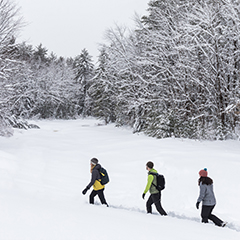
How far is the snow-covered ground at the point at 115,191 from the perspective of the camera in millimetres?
4215

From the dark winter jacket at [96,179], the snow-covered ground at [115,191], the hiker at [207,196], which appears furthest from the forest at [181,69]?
the dark winter jacket at [96,179]

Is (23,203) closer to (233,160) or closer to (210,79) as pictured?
(233,160)

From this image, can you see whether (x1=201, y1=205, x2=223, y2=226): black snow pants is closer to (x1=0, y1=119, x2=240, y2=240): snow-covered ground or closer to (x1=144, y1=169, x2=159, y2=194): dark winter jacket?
(x1=0, y1=119, x2=240, y2=240): snow-covered ground

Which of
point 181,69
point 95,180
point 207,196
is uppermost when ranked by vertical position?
point 181,69

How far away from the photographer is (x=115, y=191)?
24.7ft

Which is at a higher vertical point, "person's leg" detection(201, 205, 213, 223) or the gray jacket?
the gray jacket

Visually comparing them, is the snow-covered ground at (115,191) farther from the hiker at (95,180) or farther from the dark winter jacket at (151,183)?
the dark winter jacket at (151,183)

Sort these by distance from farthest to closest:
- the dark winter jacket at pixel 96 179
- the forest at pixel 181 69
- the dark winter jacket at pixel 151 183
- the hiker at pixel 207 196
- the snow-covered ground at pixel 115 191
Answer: the forest at pixel 181 69
the dark winter jacket at pixel 96 179
the dark winter jacket at pixel 151 183
the hiker at pixel 207 196
the snow-covered ground at pixel 115 191

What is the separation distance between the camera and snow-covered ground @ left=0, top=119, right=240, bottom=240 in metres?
4.21

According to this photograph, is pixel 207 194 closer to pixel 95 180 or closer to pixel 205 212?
pixel 205 212

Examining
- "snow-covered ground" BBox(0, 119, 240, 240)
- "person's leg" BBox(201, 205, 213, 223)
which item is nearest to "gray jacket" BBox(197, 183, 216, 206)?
"person's leg" BBox(201, 205, 213, 223)

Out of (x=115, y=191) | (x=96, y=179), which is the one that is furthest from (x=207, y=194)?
(x=115, y=191)

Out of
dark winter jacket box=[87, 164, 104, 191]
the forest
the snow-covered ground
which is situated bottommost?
the snow-covered ground

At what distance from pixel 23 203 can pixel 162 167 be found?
5.17 meters
